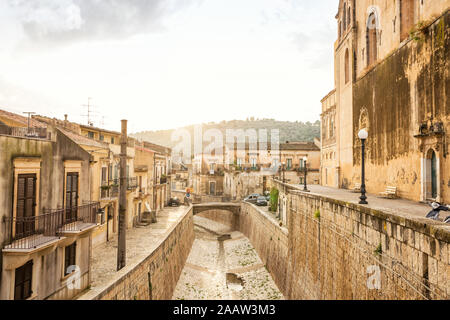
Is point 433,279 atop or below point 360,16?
below

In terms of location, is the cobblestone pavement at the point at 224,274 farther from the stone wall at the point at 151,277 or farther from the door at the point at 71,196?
the door at the point at 71,196

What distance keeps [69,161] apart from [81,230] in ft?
9.25

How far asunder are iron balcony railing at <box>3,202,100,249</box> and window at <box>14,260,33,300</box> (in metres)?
0.85

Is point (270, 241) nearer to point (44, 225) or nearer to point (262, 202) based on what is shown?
point (262, 202)

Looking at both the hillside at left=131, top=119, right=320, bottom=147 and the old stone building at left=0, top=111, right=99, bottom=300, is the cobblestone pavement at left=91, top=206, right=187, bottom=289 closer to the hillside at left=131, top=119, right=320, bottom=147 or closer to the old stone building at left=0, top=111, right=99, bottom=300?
the old stone building at left=0, top=111, right=99, bottom=300

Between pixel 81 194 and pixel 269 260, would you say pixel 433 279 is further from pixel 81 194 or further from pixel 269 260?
pixel 269 260

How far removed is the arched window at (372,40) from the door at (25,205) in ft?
59.2

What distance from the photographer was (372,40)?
55.2 ft

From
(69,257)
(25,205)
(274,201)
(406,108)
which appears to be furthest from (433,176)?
(274,201)

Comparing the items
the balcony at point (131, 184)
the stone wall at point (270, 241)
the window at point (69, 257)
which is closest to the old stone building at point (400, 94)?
the stone wall at point (270, 241)

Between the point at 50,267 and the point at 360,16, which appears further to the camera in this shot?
the point at 360,16

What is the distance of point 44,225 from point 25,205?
3.41ft
